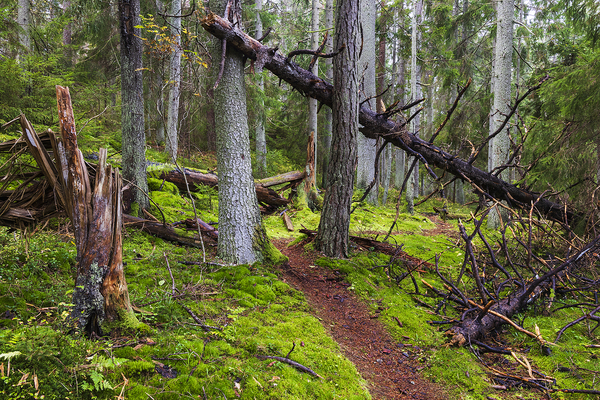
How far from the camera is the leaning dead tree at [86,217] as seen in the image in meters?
2.50

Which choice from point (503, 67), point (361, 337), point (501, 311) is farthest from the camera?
point (503, 67)

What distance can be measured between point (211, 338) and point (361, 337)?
6.52 ft

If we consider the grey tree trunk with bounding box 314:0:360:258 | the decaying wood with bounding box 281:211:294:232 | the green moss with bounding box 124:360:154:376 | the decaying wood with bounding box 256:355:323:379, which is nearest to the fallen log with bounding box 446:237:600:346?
the decaying wood with bounding box 256:355:323:379

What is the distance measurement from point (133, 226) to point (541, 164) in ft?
29.3

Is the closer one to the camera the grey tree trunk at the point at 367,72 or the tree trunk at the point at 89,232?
the tree trunk at the point at 89,232

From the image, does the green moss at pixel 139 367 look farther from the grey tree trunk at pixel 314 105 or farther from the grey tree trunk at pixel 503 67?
the grey tree trunk at pixel 503 67

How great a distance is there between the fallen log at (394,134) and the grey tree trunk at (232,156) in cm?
36

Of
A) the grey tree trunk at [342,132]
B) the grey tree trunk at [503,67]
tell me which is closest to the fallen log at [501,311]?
the grey tree trunk at [342,132]

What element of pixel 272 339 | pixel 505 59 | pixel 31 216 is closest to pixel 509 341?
pixel 272 339

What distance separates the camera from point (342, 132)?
19.0 ft

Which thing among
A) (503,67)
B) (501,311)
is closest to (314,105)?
(503,67)

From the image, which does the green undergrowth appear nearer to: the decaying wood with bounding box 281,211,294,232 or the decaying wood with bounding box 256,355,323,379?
the decaying wood with bounding box 256,355,323,379

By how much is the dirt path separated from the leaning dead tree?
2.42m

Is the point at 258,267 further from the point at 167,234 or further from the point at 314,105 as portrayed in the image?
the point at 314,105
